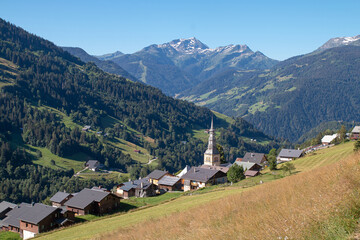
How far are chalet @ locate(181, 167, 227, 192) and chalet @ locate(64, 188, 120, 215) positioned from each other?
21584 millimetres

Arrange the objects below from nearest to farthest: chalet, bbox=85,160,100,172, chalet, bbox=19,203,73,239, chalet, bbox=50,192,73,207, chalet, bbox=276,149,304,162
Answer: chalet, bbox=19,203,73,239
chalet, bbox=50,192,73,207
chalet, bbox=276,149,304,162
chalet, bbox=85,160,100,172

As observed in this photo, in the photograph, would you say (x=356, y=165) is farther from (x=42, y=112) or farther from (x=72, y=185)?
(x=42, y=112)

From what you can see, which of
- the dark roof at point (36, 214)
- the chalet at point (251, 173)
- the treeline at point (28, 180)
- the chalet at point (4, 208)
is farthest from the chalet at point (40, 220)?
the treeline at point (28, 180)

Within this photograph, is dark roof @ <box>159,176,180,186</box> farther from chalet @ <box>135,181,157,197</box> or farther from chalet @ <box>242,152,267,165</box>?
chalet @ <box>242,152,267,165</box>

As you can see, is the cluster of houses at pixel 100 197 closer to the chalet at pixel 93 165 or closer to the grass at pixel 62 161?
the grass at pixel 62 161

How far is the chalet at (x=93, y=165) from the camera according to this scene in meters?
149

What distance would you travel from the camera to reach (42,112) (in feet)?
607

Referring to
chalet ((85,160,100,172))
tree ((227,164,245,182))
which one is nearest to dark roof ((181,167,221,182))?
tree ((227,164,245,182))

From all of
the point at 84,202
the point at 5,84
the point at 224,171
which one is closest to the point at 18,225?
the point at 84,202

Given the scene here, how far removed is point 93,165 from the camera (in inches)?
5886

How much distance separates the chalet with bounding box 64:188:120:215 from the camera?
5769 centimetres

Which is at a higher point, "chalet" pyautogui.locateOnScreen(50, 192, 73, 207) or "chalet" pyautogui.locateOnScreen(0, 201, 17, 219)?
"chalet" pyautogui.locateOnScreen(50, 192, 73, 207)

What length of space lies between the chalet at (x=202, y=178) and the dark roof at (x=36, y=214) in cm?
3274

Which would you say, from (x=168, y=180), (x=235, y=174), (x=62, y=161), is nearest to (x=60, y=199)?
(x=168, y=180)
